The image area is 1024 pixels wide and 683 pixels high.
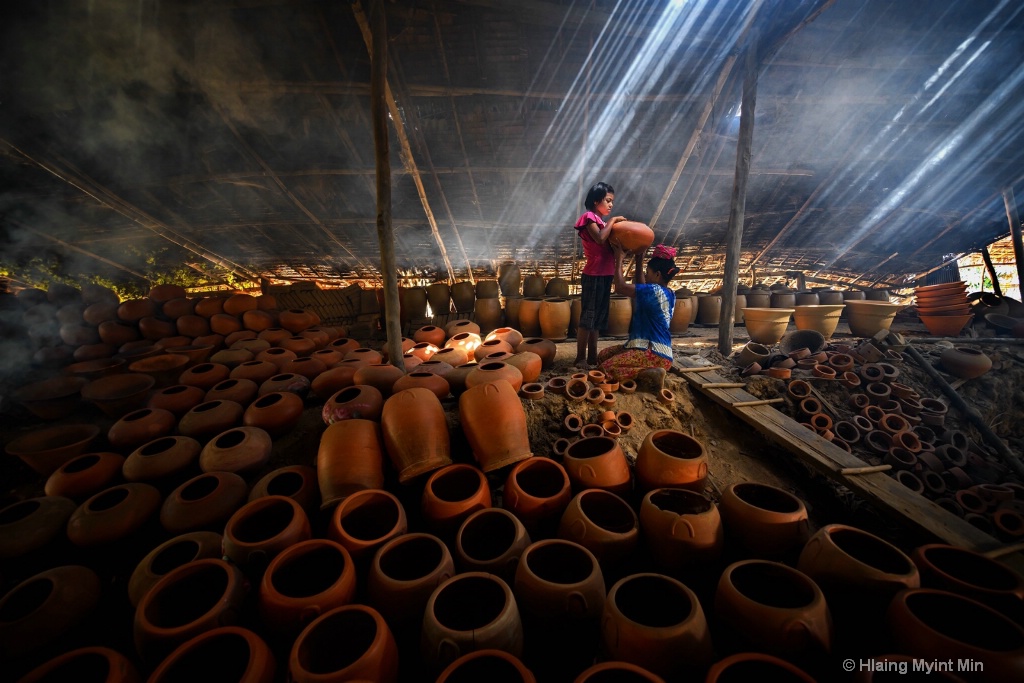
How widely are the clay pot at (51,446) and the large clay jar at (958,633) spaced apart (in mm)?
4699

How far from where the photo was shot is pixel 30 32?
3572 millimetres

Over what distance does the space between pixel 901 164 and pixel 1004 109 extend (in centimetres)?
116

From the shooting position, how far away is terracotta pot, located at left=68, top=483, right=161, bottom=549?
1775mm

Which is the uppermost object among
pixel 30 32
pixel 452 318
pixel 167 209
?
pixel 30 32

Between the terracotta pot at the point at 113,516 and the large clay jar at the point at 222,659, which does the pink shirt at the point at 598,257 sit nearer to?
the large clay jar at the point at 222,659

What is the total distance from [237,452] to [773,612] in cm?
285

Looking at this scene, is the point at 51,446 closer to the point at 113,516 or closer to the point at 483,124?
the point at 113,516

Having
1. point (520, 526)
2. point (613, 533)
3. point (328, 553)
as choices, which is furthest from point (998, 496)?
point (328, 553)

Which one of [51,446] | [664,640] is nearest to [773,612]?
[664,640]

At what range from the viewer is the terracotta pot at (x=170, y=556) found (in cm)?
150

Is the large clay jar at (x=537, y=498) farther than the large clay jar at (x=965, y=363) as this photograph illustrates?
No

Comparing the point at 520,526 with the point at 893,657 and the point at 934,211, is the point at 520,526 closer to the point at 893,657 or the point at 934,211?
the point at 893,657

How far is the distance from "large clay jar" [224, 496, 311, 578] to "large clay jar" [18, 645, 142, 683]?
414 millimetres

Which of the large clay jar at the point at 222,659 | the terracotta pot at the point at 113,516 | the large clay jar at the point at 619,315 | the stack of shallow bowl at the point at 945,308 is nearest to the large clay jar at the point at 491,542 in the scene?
the large clay jar at the point at 222,659
